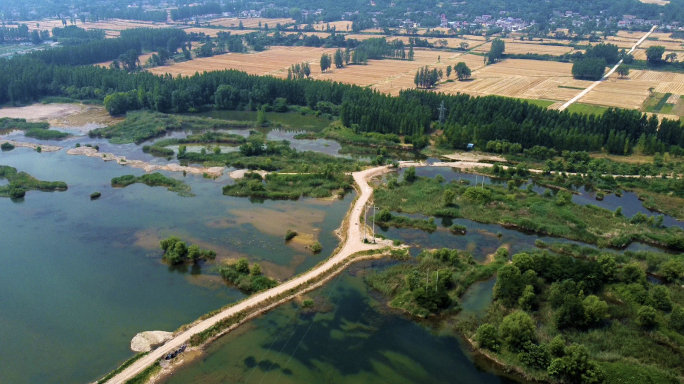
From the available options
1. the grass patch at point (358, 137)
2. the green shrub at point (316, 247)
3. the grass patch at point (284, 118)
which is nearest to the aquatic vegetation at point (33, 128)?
the grass patch at point (284, 118)

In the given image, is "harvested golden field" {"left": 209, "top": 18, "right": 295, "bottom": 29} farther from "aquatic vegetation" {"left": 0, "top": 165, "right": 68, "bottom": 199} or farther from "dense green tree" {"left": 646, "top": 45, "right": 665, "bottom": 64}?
"aquatic vegetation" {"left": 0, "top": 165, "right": 68, "bottom": 199}

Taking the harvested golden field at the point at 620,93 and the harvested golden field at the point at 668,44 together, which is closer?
the harvested golden field at the point at 620,93

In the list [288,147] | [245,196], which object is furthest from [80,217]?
[288,147]

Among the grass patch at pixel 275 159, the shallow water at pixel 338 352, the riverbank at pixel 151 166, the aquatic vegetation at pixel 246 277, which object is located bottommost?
the shallow water at pixel 338 352

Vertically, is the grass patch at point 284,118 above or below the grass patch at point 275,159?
above

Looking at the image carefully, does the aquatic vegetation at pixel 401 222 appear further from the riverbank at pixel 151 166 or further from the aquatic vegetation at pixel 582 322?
the riverbank at pixel 151 166

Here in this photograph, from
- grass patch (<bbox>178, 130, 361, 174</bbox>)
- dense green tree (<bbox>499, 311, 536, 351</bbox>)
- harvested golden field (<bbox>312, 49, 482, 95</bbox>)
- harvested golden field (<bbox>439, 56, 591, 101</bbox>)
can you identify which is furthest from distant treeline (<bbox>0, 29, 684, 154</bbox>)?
dense green tree (<bbox>499, 311, 536, 351</bbox>)
